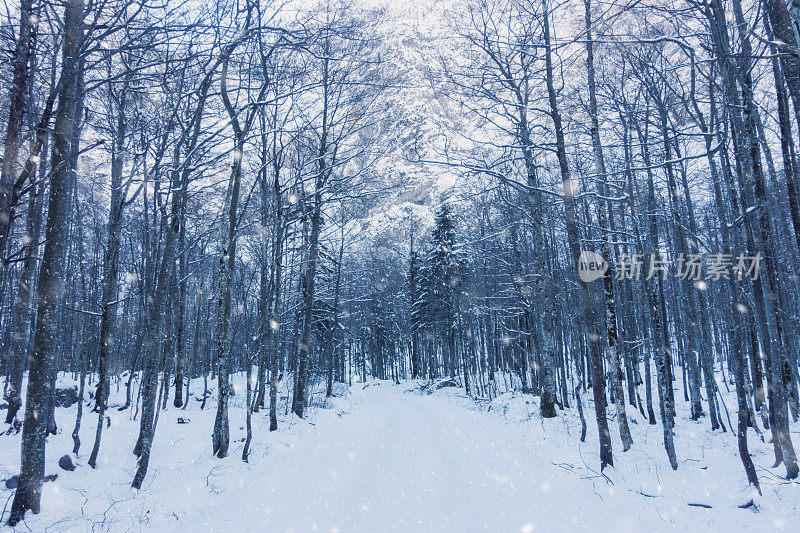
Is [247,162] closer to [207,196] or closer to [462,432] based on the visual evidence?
[207,196]

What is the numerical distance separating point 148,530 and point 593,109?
10.4m

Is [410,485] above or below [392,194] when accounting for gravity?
below

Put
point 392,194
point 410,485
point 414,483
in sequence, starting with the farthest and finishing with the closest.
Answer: point 392,194, point 414,483, point 410,485

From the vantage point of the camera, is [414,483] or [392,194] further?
[392,194]

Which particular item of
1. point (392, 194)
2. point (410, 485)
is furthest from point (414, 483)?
point (392, 194)

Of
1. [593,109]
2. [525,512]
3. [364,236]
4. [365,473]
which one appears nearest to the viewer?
[525,512]

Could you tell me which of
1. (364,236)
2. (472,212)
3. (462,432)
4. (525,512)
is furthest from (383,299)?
(525,512)

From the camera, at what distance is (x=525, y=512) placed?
5.41 meters

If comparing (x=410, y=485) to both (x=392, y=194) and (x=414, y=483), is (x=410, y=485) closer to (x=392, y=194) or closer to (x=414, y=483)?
(x=414, y=483)

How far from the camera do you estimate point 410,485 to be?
6.68 metres

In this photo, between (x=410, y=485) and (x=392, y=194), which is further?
(x=392, y=194)

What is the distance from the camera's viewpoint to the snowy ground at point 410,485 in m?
5.16

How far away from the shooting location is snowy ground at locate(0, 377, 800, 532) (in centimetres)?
516

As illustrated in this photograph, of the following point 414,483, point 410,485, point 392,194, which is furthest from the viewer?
point 392,194
